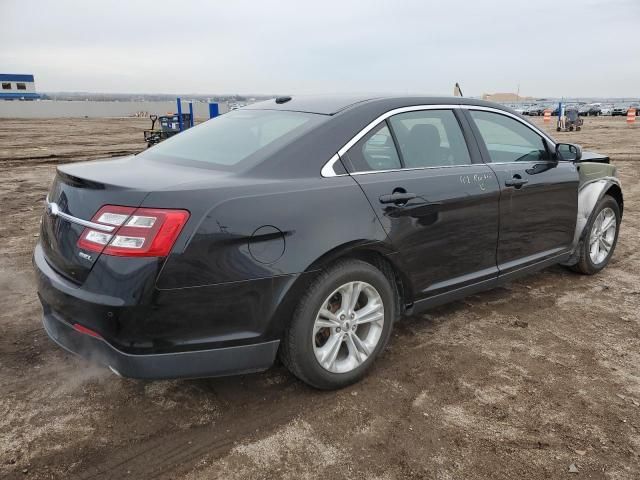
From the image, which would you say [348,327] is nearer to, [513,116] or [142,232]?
[142,232]

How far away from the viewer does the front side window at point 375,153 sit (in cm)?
302

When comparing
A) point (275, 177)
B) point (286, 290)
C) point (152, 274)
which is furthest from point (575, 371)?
point (152, 274)

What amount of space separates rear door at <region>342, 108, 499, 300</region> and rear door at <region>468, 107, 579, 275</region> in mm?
157

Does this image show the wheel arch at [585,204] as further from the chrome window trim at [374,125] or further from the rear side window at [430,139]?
the rear side window at [430,139]

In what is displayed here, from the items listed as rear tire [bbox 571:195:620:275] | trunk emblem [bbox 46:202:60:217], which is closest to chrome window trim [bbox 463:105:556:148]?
rear tire [bbox 571:195:620:275]

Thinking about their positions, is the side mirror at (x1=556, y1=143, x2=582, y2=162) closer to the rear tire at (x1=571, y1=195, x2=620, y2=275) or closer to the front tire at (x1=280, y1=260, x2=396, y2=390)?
the rear tire at (x1=571, y1=195, x2=620, y2=275)

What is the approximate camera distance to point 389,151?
323 cm

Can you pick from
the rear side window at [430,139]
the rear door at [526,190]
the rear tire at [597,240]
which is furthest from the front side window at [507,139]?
the rear tire at [597,240]

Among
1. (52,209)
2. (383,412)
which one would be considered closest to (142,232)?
(52,209)

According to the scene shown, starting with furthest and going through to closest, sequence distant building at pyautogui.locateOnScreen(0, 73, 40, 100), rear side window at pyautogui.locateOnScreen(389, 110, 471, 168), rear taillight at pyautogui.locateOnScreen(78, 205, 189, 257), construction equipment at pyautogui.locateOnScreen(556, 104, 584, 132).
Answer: distant building at pyautogui.locateOnScreen(0, 73, 40, 100), construction equipment at pyautogui.locateOnScreen(556, 104, 584, 132), rear side window at pyautogui.locateOnScreen(389, 110, 471, 168), rear taillight at pyautogui.locateOnScreen(78, 205, 189, 257)

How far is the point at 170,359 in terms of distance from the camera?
2.45 meters

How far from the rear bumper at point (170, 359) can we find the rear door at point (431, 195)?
3.36ft

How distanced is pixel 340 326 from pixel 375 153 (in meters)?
1.03

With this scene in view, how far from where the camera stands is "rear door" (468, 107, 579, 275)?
385cm
